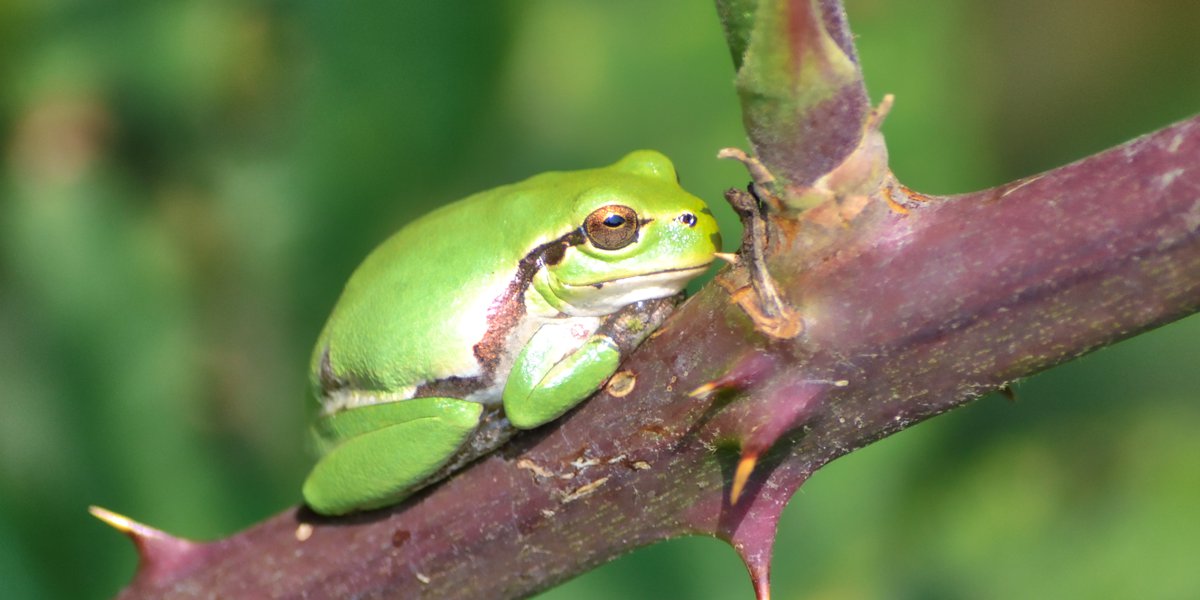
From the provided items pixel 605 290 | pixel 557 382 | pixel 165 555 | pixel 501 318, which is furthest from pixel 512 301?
pixel 165 555

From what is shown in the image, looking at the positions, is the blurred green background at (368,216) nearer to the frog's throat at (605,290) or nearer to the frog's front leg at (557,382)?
the frog's throat at (605,290)

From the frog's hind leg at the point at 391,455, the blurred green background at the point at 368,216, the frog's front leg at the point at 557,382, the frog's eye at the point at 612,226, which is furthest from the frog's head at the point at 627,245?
the blurred green background at the point at 368,216

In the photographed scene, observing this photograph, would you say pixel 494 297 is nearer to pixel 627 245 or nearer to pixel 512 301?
pixel 512 301

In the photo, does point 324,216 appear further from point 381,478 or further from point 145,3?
point 381,478

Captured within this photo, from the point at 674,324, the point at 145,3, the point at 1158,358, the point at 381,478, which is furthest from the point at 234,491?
the point at 1158,358

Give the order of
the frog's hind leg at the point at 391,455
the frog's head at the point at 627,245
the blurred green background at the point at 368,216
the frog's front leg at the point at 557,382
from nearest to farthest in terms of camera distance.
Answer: the frog's front leg at the point at 557,382
the frog's hind leg at the point at 391,455
the frog's head at the point at 627,245
the blurred green background at the point at 368,216

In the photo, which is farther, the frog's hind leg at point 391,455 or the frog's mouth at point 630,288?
the frog's mouth at point 630,288
